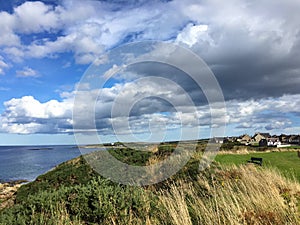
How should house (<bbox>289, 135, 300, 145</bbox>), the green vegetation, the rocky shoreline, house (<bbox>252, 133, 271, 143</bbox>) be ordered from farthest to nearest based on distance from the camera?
house (<bbox>252, 133, 271, 143</bbox>) < house (<bbox>289, 135, 300, 145</bbox>) < the rocky shoreline < the green vegetation

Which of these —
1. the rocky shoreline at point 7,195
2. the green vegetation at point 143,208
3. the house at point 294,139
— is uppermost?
the house at point 294,139

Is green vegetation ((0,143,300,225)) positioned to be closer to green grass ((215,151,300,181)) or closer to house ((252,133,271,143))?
green grass ((215,151,300,181))

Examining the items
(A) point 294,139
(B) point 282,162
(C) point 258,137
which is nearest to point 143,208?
(B) point 282,162

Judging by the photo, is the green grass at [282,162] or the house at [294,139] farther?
the house at [294,139]

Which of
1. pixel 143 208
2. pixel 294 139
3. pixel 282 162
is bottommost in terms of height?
pixel 143 208

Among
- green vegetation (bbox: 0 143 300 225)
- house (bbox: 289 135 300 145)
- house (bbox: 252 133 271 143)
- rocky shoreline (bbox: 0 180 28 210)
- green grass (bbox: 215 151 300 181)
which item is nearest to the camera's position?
green vegetation (bbox: 0 143 300 225)

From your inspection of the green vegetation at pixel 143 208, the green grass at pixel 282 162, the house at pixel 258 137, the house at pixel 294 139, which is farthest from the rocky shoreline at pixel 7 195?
the house at pixel 258 137

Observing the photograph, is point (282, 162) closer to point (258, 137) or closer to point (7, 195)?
point (7, 195)

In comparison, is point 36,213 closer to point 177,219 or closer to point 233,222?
point 177,219

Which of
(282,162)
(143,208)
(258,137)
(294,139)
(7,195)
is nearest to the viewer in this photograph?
(143,208)

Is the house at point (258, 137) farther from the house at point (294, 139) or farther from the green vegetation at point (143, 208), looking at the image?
the green vegetation at point (143, 208)

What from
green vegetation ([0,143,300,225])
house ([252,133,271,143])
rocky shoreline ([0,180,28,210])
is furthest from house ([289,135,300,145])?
green vegetation ([0,143,300,225])

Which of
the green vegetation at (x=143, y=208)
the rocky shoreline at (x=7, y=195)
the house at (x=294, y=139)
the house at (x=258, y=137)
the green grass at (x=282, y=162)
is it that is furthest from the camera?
the house at (x=258, y=137)

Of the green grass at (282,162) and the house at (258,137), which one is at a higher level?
the house at (258,137)
